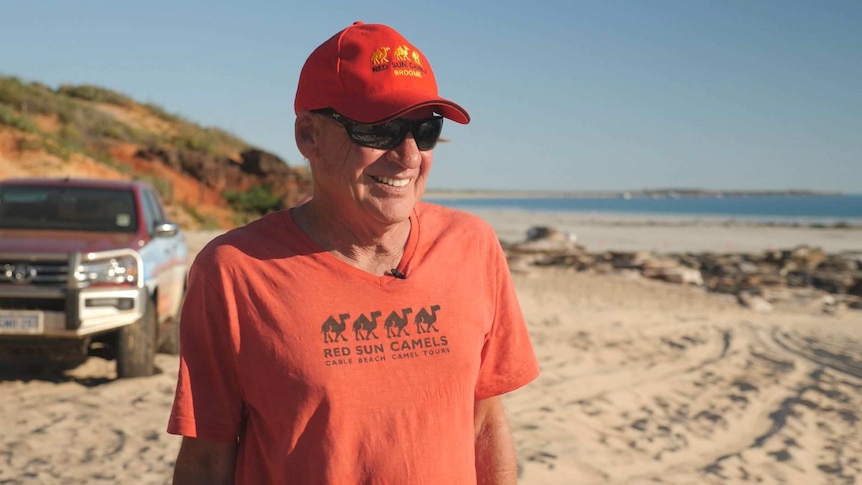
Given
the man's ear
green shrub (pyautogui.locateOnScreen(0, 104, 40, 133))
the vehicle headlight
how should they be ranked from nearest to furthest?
1. the man's ear
2. the vehicle headlight
3. green shrub (pyautogui.locateOnScreen(0, 104, 40, 133))

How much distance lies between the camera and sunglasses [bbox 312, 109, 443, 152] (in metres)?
1.99

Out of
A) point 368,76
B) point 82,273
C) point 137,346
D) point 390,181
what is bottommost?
point 137,346

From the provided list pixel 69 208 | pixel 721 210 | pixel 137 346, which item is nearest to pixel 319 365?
pixel 137 346

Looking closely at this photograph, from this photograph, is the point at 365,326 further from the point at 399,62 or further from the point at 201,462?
the point at 399,62

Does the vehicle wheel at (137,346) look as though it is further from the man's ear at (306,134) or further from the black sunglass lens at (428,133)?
the black sunglass lens at (428,133)

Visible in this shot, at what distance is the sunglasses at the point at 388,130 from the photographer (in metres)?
1.99

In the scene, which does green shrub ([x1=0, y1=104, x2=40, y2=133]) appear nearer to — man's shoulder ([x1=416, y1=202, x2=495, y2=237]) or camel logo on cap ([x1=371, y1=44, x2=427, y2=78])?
man's shoulder ([x1=416, y1=202, x2=495, y2=237])

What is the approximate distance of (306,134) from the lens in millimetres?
2084

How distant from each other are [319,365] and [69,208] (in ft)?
23.5

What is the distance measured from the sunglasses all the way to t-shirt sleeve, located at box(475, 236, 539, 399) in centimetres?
37

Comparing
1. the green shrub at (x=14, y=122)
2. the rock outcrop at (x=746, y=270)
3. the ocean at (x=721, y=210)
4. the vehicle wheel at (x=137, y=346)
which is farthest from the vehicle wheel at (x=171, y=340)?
the ocean at (x=721, y=210)

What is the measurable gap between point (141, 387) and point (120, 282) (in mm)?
986

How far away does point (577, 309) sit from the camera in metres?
13.8

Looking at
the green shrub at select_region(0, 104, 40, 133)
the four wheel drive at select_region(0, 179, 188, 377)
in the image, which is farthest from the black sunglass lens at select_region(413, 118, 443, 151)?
the green shrub at select_region(0, 104, 40, 133)
